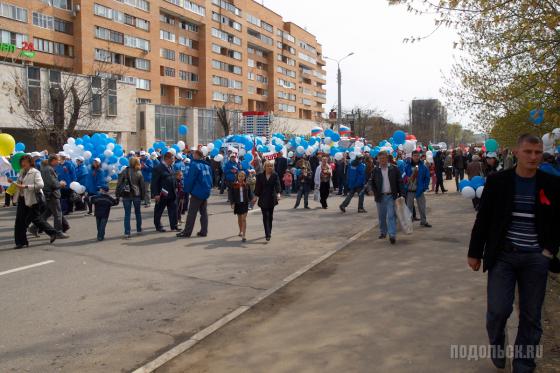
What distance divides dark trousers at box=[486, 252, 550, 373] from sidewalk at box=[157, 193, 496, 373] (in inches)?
14.7

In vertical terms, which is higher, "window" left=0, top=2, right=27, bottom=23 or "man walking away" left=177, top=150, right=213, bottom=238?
"window" left=0, top=2, right=27, bottom=23

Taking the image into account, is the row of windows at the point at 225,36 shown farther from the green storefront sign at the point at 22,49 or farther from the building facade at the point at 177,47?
the green storefront sign at the point at 22,49

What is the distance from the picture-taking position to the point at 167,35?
199ft

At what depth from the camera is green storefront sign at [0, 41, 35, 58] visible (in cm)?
4000

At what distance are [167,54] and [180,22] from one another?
536 cm

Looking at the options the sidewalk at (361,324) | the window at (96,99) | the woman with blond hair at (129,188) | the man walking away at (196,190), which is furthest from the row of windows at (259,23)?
the sidewalk at (361,324)

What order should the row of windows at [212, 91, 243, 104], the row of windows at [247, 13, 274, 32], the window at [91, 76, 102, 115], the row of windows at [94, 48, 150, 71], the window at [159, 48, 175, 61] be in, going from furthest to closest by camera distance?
the row of windows at [247, 13, 274, 32] → the row of windows at [212, 91, 243, 104] → the window at [159, 48, 175, 61] → the row of windows at [94, 48, 150, 71] → the window at [91, 76, 102, 115]

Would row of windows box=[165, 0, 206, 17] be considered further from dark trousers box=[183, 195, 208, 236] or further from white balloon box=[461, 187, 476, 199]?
white balloon box=[461, 187, 476, 199]

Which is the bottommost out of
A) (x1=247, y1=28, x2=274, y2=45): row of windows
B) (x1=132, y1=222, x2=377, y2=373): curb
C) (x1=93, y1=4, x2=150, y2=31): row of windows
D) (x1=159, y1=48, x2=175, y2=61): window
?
(x1=132, y1=222, x2=377, y2=373): curb

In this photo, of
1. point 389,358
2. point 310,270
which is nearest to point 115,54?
point 310,270

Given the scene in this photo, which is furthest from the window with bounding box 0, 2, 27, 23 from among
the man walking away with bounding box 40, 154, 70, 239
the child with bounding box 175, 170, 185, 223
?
the man walking away with bounding box 40, 154, 70, 239

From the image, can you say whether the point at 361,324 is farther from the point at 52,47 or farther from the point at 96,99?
the point at 52,47

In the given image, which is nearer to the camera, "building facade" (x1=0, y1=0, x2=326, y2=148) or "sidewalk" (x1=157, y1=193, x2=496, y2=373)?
"sidewalk" (x1=157, y1=193, x2=496, y2=373)

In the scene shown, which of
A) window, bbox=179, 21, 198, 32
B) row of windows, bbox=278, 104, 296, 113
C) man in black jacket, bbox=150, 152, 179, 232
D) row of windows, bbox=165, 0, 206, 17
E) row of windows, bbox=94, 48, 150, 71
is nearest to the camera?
man in black jacket, bbox=150, 152, 179, 232
